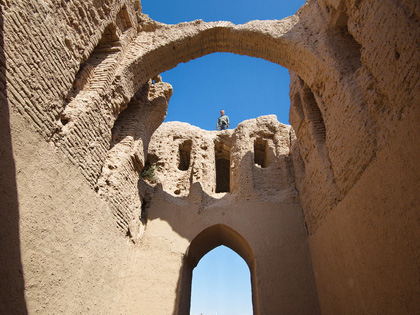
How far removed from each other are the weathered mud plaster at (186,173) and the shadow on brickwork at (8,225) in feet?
0.06

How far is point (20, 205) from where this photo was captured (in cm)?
320

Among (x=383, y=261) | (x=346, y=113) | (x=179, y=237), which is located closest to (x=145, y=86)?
(x=179, y=237)

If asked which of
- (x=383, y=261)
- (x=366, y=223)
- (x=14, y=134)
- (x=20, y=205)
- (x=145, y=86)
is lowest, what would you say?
(x=383, y=261)

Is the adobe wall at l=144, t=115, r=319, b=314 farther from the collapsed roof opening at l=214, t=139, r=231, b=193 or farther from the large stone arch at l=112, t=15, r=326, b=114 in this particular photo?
the large stone arch at l=112, t=15, r=326, b=114

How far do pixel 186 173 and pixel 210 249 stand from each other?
2.37 metres

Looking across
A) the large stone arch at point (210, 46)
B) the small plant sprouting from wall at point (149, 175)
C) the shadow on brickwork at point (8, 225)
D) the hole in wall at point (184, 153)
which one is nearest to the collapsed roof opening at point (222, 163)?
the hole in wall at point (184, 153)

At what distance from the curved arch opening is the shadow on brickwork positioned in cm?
377

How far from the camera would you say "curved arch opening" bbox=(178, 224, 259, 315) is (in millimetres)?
6507

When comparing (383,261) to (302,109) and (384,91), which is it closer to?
(384,91)

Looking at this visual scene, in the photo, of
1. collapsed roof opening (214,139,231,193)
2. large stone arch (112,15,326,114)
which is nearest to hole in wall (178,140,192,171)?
collapsed roof opening (214,139,231,193)

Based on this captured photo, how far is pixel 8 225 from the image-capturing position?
3.00m

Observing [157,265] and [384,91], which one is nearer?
[384,91]

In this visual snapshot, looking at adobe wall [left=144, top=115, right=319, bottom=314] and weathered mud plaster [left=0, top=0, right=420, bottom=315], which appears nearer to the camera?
weathered mud plaster [left=0, top=0, right=420, bottom=315]

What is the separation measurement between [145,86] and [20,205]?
15.7ft
